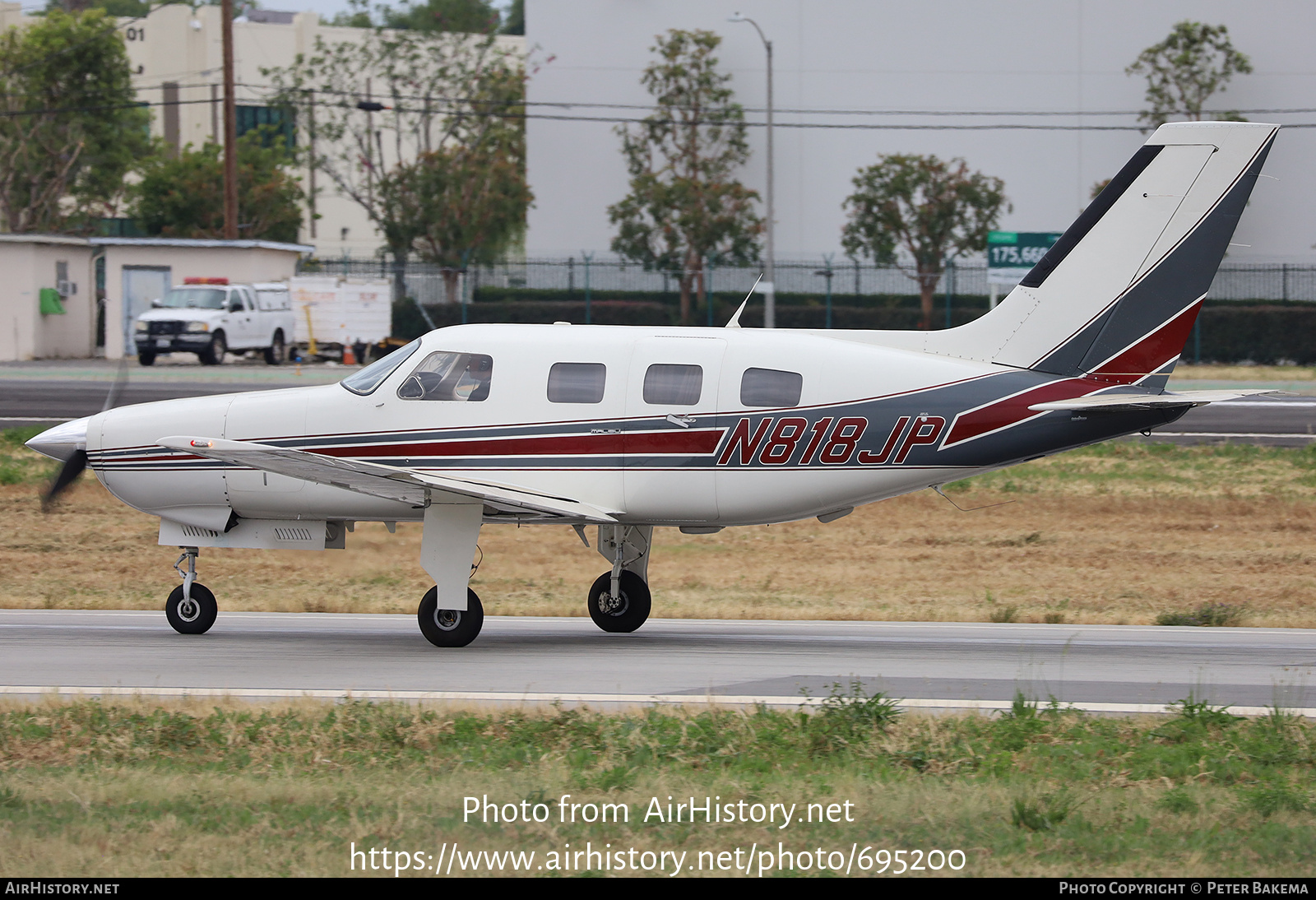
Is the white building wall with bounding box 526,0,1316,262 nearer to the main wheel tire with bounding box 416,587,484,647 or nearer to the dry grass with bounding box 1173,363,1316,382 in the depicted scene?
the dry grass with bounding box 1173,363,1316,382

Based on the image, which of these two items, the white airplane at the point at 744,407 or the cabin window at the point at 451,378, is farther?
the cabin window at the point at 451,378

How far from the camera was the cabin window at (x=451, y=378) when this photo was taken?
12.8 metres

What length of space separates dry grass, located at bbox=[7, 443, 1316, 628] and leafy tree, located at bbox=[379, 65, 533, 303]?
31.7m

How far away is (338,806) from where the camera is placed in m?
7.20

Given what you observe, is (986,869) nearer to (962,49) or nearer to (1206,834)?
(1206,834)

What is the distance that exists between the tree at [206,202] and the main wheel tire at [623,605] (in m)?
46.4

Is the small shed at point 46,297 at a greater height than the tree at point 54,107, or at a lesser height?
lesser


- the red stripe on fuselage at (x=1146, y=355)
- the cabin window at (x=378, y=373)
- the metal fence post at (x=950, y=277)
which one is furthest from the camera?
the metal fence post at (x=950, y=277)

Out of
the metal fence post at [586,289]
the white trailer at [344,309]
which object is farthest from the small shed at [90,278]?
the metal fence post at [586,289]

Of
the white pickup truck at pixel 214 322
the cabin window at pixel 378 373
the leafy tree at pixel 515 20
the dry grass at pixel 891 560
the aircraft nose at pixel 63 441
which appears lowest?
the dry grass at pixel 891 560

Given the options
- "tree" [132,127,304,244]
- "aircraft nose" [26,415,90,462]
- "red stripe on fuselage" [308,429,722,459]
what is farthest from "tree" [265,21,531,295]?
"red stripe on fuselage" [308,429,722,459]

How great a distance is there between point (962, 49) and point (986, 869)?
167ft

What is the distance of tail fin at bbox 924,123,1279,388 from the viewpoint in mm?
12508

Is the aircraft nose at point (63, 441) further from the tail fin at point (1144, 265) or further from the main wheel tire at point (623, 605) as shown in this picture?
the tail fin at point (1144, 265)
